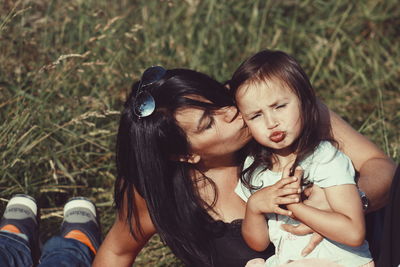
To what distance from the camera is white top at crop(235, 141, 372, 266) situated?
7.12ft

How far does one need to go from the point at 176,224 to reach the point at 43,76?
1.43 meters

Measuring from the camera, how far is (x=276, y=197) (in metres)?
2.14

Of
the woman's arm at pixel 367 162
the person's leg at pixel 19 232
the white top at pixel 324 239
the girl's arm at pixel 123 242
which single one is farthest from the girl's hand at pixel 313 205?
the person's leg at pixel 19 232

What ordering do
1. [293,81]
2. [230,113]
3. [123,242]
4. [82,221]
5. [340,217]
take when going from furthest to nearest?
[82,221] → [123,242] → [230,113] → [293,81] → [340,217]

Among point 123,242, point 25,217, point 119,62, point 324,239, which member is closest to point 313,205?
point 324,239

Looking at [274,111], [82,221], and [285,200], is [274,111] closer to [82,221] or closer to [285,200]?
[285,200]

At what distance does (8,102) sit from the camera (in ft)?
10.9

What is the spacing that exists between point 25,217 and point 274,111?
1413 mm

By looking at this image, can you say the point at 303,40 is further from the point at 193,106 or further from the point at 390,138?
the point at 193,106

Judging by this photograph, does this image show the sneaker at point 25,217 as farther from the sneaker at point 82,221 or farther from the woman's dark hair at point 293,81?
the woman's dark hair at point 293,81

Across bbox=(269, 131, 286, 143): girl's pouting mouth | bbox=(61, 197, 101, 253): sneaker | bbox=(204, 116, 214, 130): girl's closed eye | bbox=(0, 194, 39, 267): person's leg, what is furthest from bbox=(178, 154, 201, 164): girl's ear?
bbox=(0, 194, 39, 267): person's leg

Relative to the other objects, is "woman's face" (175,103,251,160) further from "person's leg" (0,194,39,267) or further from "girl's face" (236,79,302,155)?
"person's leg" (0,194,39,267)

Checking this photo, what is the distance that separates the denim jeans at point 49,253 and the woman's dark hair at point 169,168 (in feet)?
1.37

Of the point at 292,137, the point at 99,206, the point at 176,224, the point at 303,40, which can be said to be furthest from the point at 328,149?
the point at 303,40
